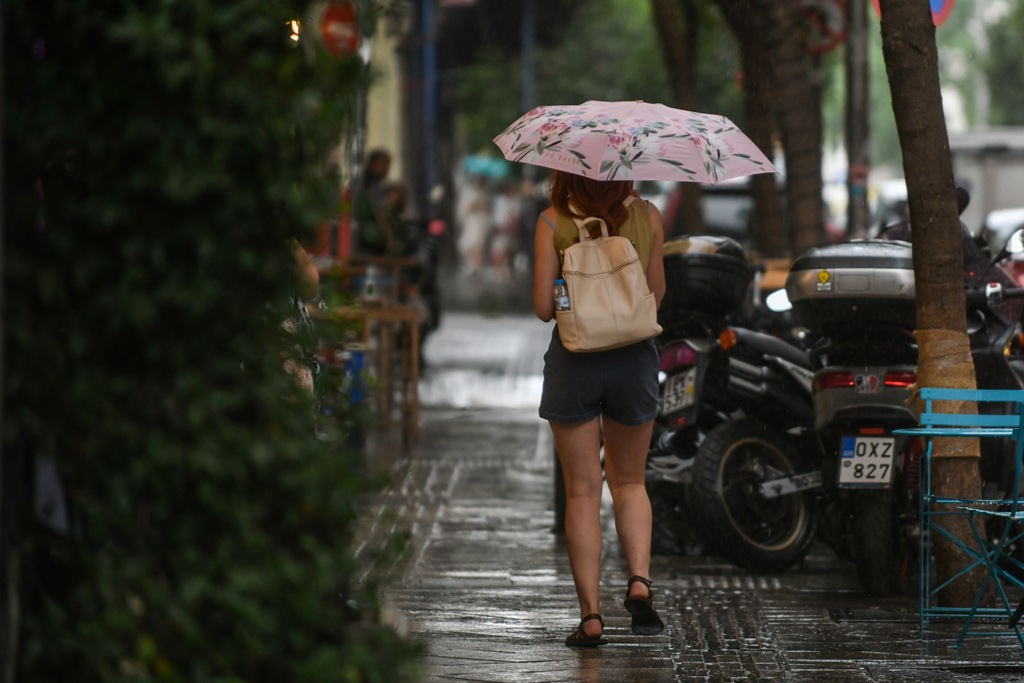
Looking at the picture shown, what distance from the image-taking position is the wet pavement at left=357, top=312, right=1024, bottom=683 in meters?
5.79

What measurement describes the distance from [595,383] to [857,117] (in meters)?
13.7

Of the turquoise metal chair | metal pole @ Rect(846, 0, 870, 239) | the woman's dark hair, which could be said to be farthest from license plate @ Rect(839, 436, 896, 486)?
metal pole @ Rect(846, 0, 870, 239)

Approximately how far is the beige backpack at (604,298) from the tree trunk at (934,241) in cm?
125

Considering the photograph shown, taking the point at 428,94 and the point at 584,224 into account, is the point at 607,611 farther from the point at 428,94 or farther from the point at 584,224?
the point at 428,94

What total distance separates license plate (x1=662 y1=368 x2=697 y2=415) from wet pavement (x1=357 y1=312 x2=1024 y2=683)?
2.40ft

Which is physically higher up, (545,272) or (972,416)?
(545,272)

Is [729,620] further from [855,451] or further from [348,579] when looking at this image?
[348,579]

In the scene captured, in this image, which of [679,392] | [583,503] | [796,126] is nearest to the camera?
[583,503]

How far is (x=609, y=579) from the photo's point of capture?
771cm

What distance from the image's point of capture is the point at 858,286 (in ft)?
23.8

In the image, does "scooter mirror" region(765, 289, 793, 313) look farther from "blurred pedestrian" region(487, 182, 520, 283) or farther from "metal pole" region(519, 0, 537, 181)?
"metal pole" region(519, 0, 537, 181)

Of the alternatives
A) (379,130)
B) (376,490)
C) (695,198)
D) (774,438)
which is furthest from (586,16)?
(376,490)

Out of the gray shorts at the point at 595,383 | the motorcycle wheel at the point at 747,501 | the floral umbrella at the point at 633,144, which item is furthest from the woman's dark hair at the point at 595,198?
the motorcycle wheel at the point at 747,501

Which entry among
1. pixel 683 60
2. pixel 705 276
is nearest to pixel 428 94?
pixel 683 60
